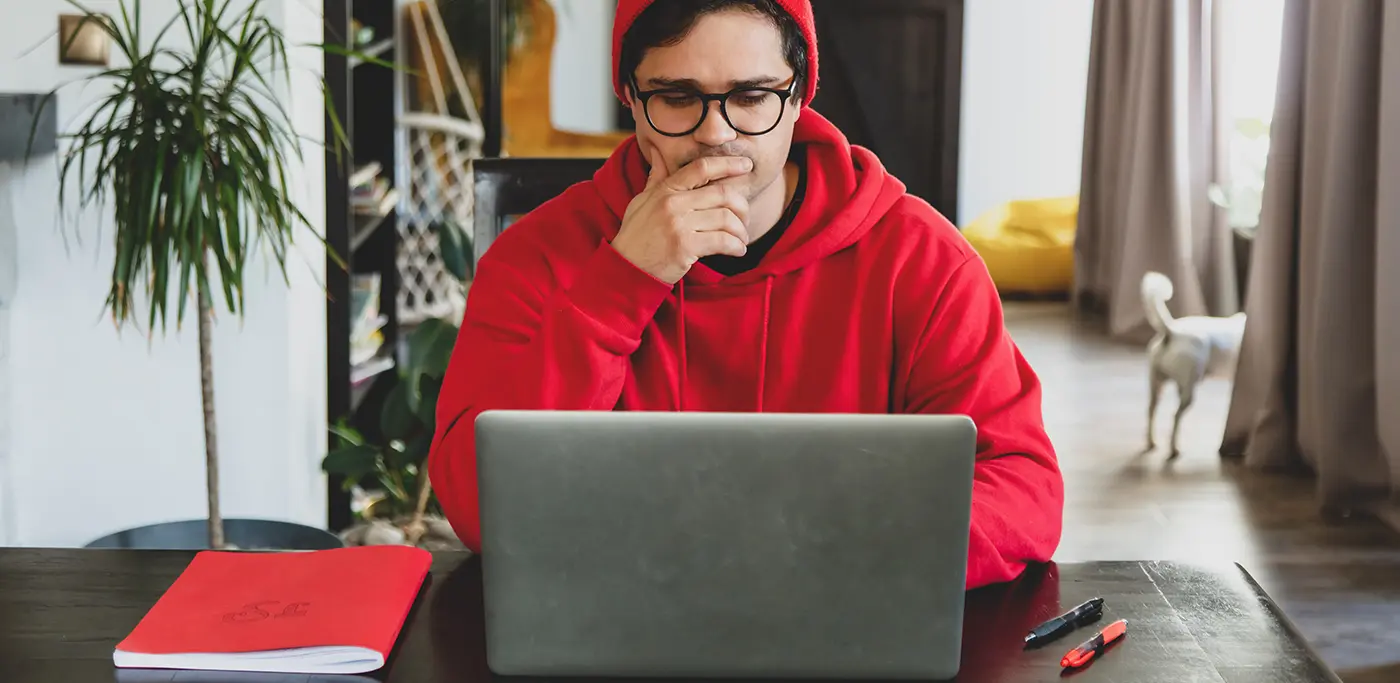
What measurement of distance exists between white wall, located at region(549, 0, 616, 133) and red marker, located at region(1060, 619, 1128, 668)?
6.27 meters

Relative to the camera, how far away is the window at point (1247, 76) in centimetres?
531

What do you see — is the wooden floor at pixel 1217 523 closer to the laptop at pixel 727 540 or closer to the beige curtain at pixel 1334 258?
the beige curtain at pixel 1334 258

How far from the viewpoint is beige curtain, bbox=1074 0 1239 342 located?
18.2 ft

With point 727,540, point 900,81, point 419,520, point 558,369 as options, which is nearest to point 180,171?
point 558,369

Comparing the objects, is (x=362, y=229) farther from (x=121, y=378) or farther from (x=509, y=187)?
(x=509, y=187)

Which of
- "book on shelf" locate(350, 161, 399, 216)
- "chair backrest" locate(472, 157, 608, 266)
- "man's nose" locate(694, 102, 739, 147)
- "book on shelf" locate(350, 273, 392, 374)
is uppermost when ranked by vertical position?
"man's nose" locate(694, 102, 739, 147)

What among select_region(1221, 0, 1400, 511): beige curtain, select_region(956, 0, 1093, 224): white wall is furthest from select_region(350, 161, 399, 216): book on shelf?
select_region(956, 0, 1093, 224): white wall

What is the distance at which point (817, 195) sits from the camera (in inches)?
55.3

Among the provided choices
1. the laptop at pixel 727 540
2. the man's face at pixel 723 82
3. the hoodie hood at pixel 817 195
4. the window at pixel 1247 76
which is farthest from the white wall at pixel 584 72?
the laptop at pixel 727 540

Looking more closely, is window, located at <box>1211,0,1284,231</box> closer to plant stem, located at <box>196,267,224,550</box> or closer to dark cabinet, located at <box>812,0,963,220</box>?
dark cabinet, located at <box>812,0,963,220</box>

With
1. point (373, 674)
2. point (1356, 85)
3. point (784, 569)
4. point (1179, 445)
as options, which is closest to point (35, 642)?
point (373, 674)

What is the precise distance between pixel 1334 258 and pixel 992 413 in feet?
8.22

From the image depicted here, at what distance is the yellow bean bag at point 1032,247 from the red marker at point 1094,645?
5.88 metres

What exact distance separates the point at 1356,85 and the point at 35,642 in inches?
128
